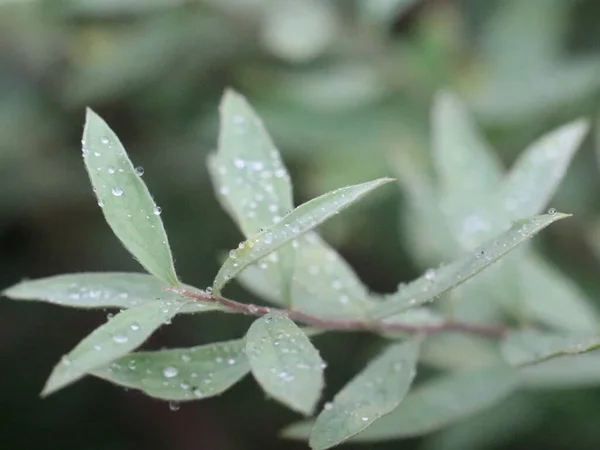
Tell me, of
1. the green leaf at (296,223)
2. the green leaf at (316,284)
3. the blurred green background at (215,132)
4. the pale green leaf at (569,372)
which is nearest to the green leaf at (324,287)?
the green leaf at (316,284)

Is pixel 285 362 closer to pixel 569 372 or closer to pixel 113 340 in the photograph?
pixel 113 340

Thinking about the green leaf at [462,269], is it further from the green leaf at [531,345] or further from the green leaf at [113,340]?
the green leaf at [113,340]

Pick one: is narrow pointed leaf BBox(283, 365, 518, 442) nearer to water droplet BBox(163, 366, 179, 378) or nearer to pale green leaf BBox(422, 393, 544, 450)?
water droplet BBox(163, 366, 179, 378)

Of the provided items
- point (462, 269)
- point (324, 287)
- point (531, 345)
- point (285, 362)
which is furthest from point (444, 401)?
point (285, 362)

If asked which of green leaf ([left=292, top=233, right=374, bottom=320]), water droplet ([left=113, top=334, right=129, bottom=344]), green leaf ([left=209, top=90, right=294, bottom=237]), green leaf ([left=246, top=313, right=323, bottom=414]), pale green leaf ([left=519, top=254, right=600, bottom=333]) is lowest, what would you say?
pale green leaf ([left=519, top=254, right=600, bottom=333])

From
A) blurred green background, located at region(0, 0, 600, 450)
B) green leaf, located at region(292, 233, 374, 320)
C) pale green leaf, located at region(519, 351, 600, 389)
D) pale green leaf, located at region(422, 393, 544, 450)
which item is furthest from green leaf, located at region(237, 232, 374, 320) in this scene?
pale green leaf, located at region(422, 393, 544, 450)

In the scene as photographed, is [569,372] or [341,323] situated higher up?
[341,323]
